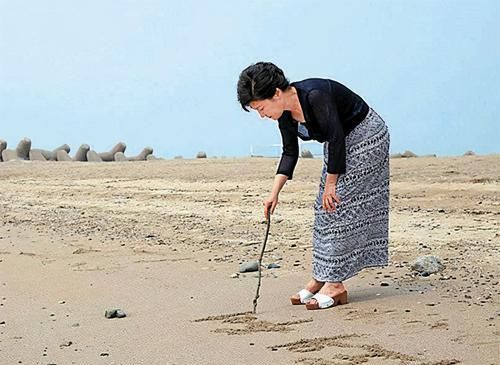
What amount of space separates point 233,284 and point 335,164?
1.26 metres

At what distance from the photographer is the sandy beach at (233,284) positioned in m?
4.12

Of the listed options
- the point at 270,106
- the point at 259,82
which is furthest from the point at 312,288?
the point at 259,82

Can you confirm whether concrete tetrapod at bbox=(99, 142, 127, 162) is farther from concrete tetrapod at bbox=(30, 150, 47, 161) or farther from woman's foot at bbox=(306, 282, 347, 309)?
woman's foot at bbox=(306, 282, 347, 309)

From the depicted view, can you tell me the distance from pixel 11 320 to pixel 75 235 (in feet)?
11.2

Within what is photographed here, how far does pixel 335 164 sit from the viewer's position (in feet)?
15.8

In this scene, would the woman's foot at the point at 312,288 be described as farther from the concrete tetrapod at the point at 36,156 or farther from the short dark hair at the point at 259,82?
the concrete tetrapod at the point at 36,156

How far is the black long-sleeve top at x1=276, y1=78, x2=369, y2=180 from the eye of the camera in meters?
4.73

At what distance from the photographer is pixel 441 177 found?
11.3 metres

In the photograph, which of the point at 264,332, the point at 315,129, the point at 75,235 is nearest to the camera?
the point at 264,332

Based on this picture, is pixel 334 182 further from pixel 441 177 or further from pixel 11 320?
pixel 441 177

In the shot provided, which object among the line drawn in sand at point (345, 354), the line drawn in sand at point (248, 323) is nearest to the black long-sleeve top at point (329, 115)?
the line drawn in sand at point (248, 323)

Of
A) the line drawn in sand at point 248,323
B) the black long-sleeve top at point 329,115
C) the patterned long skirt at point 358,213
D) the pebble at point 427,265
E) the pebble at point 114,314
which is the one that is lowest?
the pebble at point 114,314

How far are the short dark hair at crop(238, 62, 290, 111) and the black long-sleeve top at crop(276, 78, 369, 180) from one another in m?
0.15

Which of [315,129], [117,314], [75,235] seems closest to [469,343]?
[315,129]
